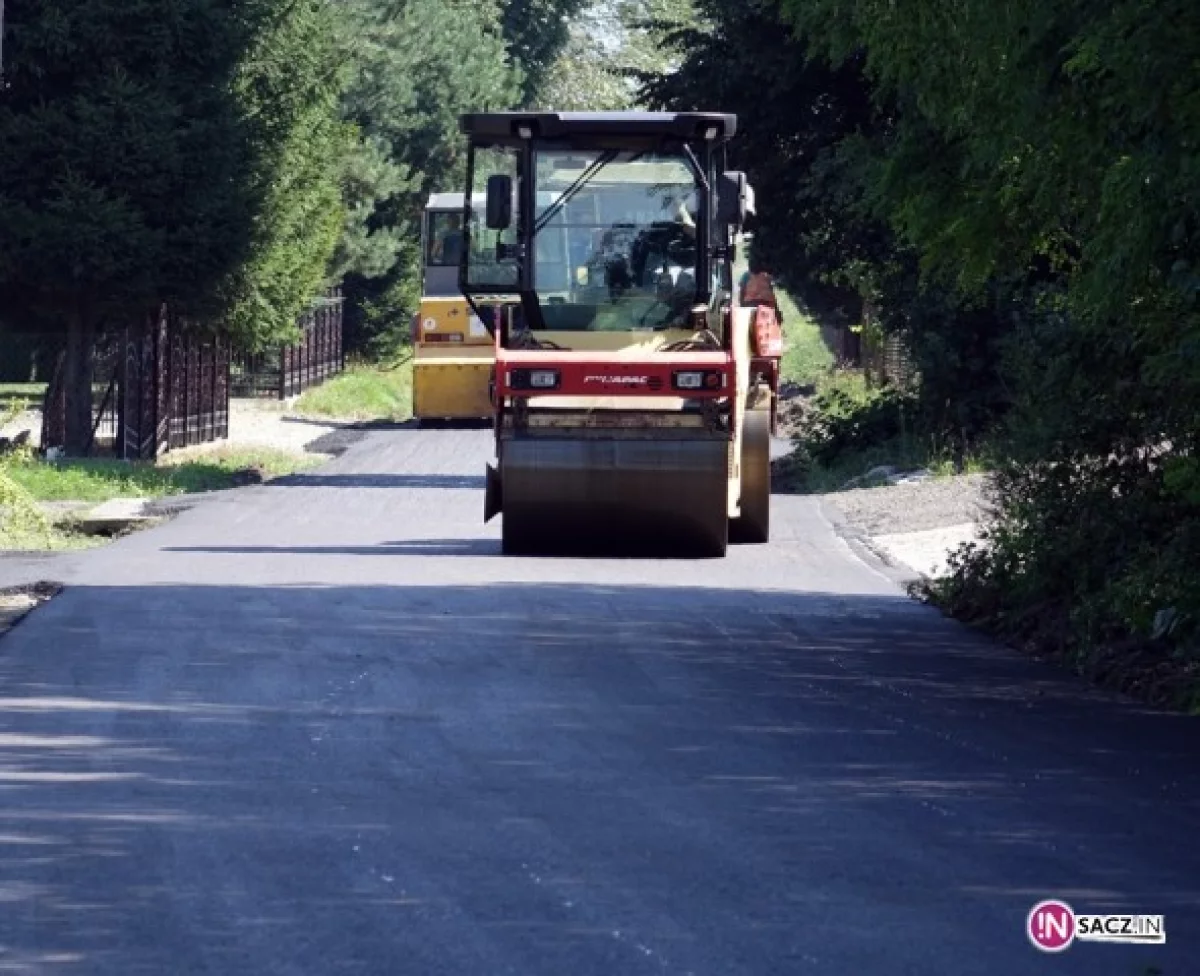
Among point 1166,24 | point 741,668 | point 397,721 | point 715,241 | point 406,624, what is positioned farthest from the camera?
point 715,241

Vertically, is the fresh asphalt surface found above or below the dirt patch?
above

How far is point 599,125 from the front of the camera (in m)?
21.1

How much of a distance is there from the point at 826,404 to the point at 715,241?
15.9 metres

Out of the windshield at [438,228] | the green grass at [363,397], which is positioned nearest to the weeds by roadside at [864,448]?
the windshield at [438,228]

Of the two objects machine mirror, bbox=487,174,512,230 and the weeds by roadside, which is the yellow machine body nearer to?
the weeds by roadside

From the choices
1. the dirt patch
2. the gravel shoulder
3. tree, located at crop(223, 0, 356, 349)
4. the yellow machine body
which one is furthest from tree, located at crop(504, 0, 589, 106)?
the dirt patch

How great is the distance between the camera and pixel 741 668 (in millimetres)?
13758

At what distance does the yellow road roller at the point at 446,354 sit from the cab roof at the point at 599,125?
21.8 m

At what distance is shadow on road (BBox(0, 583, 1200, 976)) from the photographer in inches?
291

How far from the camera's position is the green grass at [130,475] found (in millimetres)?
28938

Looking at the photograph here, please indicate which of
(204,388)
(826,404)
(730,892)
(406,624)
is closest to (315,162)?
(204,388)

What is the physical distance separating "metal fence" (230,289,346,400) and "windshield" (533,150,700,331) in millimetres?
27764

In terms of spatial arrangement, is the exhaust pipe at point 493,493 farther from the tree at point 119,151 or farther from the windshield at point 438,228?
the windshield at point 438,228

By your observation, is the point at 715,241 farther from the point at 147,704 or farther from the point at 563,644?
the point at 147,704
